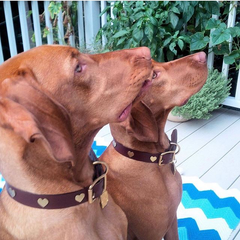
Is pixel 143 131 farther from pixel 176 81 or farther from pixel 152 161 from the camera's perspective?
pixel 176 81

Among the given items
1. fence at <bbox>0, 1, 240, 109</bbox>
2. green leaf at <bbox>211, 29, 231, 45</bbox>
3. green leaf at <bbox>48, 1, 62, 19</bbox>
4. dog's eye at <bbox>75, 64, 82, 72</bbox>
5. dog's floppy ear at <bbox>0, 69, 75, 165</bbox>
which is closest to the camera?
dog's floppy ear at <bbox>0, 69, 75, 165</bbox>

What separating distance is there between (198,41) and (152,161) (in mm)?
2036

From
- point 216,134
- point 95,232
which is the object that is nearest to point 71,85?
point 95,232

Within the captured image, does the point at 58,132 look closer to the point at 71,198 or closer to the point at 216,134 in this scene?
the point at 71,198

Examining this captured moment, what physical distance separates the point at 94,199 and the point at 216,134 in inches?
83.7

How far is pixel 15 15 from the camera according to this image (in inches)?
158

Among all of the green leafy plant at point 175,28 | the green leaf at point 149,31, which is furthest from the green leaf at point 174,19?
the green leaf at point 149,31

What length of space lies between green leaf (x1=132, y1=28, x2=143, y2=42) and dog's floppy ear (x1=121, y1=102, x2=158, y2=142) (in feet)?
6.47

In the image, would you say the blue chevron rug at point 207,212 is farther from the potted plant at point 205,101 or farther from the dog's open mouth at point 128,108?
the dog's open mouth at point 128,108

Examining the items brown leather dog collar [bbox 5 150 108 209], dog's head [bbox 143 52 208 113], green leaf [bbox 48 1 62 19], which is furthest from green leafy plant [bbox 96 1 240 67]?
brown leather dog collar [bbox 5 150 108 209]

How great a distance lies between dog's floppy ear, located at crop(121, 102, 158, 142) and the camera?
1220mm

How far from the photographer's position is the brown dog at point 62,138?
2.71ft

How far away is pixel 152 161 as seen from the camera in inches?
51.5

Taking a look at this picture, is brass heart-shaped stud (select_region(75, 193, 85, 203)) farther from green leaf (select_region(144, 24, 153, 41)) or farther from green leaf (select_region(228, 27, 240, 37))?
green leaf (select_region(228, 27, 240, 37))
